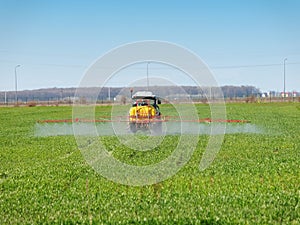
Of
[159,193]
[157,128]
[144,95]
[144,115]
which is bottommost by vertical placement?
[159,193]

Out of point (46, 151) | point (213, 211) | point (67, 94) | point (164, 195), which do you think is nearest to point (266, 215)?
point (213, 211)

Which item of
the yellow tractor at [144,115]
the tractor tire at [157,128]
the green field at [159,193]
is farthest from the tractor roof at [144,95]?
the green field at [159,193]

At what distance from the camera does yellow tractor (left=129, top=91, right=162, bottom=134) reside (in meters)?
28.2

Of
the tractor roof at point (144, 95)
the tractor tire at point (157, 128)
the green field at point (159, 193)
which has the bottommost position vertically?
the green field at point (159, 193)

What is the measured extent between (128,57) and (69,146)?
9.42 meters

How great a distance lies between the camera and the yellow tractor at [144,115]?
92.7 ft

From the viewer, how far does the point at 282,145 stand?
2033 centimetres

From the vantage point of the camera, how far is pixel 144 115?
28703 millimetres

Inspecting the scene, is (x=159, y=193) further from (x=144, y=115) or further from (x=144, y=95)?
(x=144, y=95)

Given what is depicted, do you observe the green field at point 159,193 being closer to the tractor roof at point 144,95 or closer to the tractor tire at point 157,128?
the tractor tire at point 157,128

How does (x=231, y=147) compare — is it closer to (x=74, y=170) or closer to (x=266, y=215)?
(x=74, y=170)

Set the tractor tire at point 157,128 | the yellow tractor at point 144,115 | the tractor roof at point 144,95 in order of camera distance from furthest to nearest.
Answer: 1. the tractor roof at point 144,95
2. the tractor tire at point 157,128
3. the yellow tractor at point 144,115

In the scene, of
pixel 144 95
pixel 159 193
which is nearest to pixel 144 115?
pixel 144 95

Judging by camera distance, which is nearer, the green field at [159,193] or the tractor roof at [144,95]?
the green field at [159,193]
